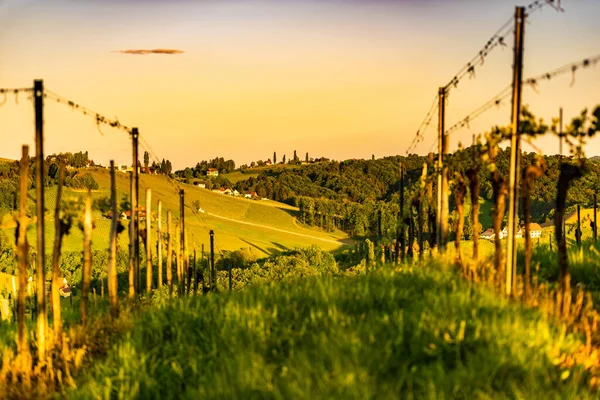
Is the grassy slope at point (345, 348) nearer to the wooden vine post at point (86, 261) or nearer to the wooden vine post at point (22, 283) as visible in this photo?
the wooden vine post at point (22, 283)

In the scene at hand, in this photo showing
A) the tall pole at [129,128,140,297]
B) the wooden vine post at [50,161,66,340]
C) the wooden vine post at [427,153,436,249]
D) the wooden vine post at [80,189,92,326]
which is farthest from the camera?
the wooden vine post at [427,153,436,249]

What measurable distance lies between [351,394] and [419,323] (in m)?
1.74

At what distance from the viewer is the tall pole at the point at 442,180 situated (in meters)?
15.2

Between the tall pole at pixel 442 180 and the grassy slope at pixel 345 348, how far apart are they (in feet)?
19.4

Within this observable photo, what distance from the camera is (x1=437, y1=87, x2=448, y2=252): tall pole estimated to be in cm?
1516

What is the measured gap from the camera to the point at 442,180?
15.3 meters

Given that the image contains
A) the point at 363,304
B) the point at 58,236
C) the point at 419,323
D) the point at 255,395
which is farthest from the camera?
the point at 58,236

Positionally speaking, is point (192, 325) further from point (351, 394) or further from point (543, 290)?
point (543, 290)

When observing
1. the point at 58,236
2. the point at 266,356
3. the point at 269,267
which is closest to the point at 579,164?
the point at 266,356

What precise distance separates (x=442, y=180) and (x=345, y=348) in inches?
379

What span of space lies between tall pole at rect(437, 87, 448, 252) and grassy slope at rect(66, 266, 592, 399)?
5928 millimetres

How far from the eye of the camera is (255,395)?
5.85m

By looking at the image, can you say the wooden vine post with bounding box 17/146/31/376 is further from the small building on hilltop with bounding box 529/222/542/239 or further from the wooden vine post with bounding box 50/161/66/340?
the small building on hilltop with bounding box 529/222/542/239

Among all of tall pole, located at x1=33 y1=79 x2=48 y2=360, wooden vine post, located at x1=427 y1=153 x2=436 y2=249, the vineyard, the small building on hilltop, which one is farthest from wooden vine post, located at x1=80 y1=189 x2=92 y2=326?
the small building on hilltop
